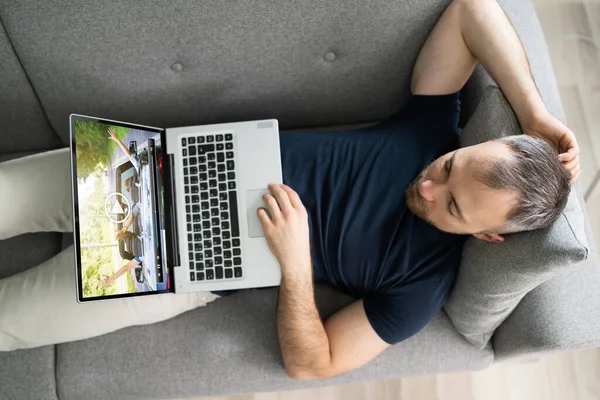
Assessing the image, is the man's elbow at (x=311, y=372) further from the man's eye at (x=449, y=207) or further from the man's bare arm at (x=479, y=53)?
the man's bare arm at (x=479, y=53)

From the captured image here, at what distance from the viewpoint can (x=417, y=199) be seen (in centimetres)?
133

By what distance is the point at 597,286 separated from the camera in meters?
1.32

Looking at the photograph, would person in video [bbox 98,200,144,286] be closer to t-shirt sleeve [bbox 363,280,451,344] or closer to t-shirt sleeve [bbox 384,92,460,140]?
t-shirt sleeve [bbox 363,280,451,344]

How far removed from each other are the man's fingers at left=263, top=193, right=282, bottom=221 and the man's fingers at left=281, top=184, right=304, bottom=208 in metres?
0.04

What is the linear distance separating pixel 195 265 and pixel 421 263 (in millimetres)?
586

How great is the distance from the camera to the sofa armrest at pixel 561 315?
1242 millimetres

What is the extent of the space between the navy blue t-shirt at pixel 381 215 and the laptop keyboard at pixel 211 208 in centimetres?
18

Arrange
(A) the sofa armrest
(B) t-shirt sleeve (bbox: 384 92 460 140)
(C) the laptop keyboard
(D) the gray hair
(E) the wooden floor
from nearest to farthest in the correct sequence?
(D) the gray hair
(A) the sofa armrest
(C) the laptop keyboard
(B) t-shirt sleeve (bbox: 384 92 460 140)
(E) the wooden floor

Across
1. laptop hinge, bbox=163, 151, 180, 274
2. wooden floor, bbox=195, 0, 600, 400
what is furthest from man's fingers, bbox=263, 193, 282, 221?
wooden floor, bbox=195, 0, 600, 400

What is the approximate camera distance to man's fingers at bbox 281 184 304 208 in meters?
1.35

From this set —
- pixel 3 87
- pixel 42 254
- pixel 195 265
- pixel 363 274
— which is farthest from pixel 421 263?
pixel 3 87

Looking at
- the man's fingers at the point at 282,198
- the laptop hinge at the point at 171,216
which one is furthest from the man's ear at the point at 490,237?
the laptop hinge at the point at 171,216

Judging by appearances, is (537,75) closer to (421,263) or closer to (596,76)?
(421,263)

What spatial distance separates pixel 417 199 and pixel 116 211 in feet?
2.40
